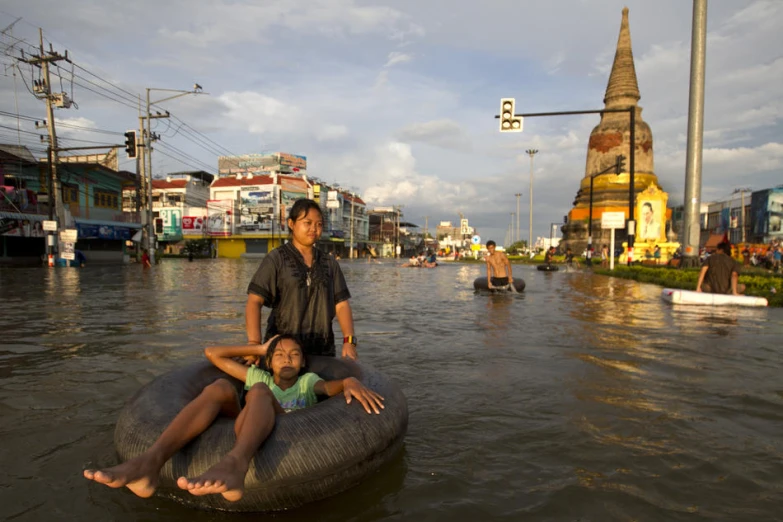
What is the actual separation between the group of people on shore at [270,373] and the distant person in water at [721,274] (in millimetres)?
9974

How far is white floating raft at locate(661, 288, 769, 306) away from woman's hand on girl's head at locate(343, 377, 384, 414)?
10.3 meters

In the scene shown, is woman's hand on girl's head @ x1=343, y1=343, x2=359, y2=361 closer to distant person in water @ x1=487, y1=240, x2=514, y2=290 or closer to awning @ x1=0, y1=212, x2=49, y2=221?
distant person in water @ x1=487, y1=240, x2=514, y2=290

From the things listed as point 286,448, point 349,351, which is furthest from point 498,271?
point 286,448

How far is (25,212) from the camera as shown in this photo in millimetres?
30656

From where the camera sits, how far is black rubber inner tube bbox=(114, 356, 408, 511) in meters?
2.58

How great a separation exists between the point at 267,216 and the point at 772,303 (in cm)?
5913

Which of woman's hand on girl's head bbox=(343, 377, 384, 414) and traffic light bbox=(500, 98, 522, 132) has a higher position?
traffic light bbox=(500, 98, 522, 132)

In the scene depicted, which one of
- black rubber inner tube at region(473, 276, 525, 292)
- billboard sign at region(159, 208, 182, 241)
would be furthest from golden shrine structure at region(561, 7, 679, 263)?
billboard sign at region(159, 208, 182, 241)

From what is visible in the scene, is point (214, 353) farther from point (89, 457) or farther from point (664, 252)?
point (664, 252)

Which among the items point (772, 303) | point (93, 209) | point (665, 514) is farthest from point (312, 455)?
point (93, 209)

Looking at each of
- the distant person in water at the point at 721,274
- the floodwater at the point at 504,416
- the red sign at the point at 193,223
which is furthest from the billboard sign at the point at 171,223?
the distant person in water at the point at 721,274

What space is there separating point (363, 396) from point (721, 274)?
10829mm

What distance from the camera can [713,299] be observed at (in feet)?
35.6

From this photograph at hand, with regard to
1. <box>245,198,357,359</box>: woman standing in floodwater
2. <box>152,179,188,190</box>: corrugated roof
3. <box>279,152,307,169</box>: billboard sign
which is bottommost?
<box>245,198,357,359</box>: woman standing in floodwater
